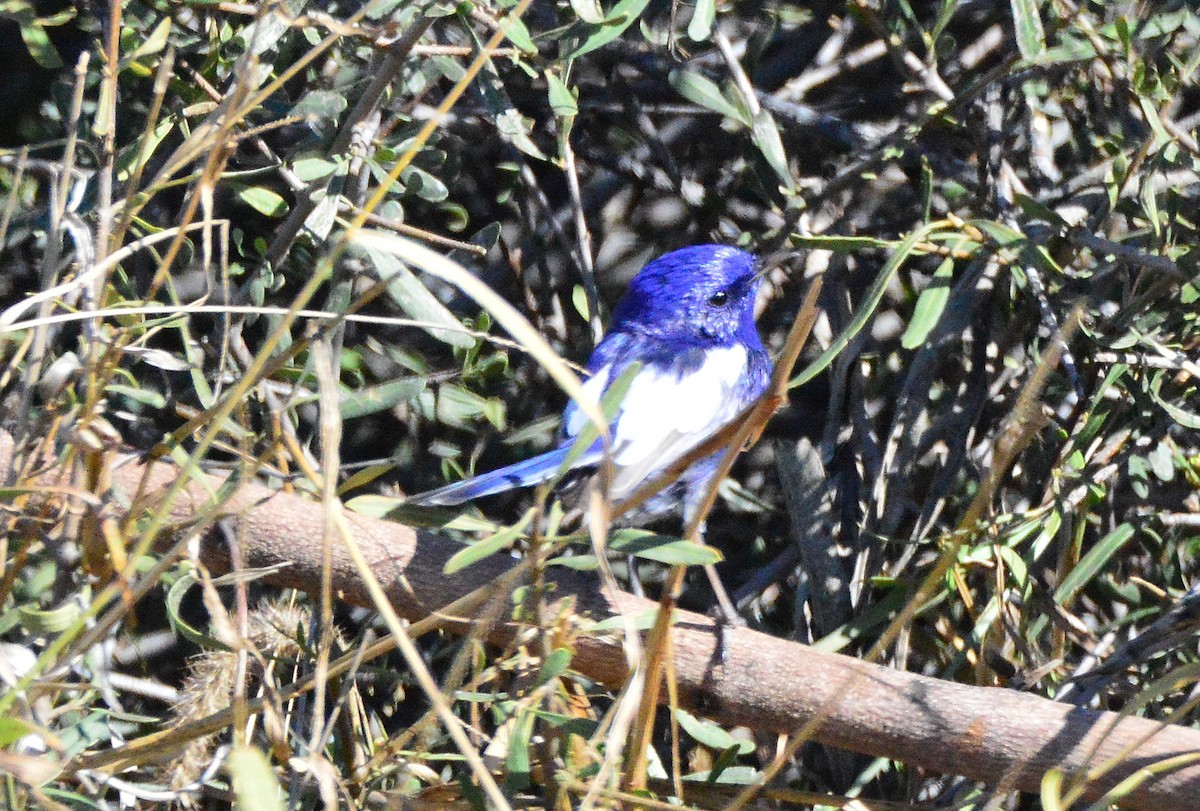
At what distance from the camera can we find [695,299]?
3.12m

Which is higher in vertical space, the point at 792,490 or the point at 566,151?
the point at 566,151

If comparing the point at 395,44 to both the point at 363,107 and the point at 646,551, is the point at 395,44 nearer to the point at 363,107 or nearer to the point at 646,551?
the point at 363,107

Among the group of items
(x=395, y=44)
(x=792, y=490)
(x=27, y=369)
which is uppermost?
(x=395, y=44)

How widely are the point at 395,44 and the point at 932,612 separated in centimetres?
149

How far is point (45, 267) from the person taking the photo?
1.72 metres

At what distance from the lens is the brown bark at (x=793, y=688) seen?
172 centimetres

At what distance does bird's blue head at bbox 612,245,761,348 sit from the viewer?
9.77 ft

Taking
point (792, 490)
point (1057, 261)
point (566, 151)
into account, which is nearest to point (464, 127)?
point (566, 151)

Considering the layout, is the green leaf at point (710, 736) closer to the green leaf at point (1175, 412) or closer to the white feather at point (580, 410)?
the white feather at point (580, 410)

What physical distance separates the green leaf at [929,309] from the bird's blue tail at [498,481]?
68 cm

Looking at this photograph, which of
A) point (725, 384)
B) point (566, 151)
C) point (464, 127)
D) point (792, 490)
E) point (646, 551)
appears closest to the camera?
point (646, 551)

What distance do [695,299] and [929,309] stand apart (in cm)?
123

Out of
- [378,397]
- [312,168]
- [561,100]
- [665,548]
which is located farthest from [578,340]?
[665,548]

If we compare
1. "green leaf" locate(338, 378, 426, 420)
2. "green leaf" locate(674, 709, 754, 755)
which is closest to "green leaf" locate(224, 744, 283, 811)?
"green leaf" locate(674, 709, 754, 755)
